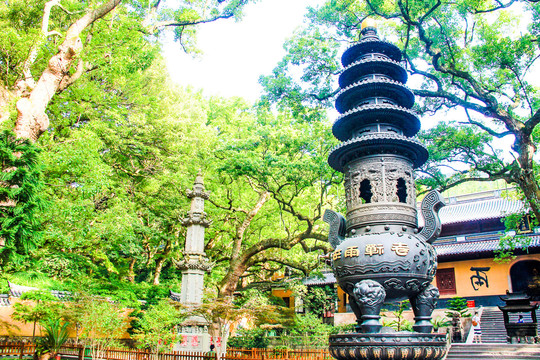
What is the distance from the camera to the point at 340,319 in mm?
24828

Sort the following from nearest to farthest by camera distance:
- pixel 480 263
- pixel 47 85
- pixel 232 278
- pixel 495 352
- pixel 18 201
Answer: pixel 18 201 < pixel 47 85 < pixel 495 352 < pixel 232 278 < pixel 480 263

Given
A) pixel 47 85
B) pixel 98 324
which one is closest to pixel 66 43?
pixel 47 85

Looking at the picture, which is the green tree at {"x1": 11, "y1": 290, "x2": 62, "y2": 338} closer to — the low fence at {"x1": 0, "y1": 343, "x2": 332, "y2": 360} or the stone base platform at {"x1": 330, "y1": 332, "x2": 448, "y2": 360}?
the low fence at {"x1": 0, "y1": 343, "x2": 332, "y2": 360}

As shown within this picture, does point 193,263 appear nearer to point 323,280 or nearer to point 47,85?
point 47,85

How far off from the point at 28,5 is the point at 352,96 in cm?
1281

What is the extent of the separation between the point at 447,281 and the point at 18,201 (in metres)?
22.7

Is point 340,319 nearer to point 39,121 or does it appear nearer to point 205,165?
point 205,165

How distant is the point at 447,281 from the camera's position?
23.4m

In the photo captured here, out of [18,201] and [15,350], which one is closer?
[18,201]

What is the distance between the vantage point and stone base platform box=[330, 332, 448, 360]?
5.04 m

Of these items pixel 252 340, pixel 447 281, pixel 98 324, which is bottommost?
pixel 252 340

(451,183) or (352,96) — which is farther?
(451,183)

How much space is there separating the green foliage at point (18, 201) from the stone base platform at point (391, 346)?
5.77 metres

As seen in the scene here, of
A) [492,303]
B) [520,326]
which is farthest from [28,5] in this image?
[492,303]
